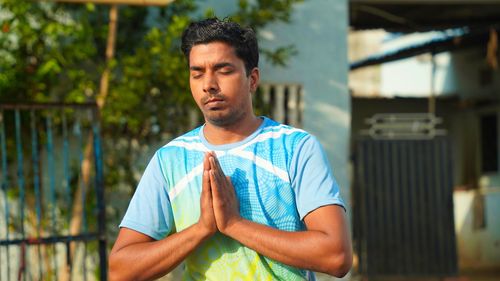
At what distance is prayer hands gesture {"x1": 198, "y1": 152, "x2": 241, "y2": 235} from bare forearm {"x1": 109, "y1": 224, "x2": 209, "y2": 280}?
4 centimetres

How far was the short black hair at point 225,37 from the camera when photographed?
2410 millimetres

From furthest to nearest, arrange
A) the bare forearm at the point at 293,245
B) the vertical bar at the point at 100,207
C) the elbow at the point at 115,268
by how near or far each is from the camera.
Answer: the vertical bar at the point at 100,207 < the elbow at the point at 115,268 < the bare forearm at the point at 293,245

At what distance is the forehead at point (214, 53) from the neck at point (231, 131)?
16 centimetres

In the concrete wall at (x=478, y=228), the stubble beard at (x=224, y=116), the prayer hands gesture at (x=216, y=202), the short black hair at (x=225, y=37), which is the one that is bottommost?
the concrete wall at (x=478, y=228)

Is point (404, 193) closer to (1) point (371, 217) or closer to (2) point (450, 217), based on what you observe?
(1) point (371, 217)

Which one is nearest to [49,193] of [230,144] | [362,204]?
[362,204]

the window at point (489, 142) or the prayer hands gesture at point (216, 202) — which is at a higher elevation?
the prayer hands gesture at point (216, 202)

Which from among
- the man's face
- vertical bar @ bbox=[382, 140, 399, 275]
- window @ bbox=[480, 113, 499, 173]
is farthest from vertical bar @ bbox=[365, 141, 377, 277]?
the man's face

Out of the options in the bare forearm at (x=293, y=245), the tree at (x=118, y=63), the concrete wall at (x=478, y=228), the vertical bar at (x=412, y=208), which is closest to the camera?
the bare forearm at (x=293, y=245)

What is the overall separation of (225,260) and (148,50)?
22.5 feet

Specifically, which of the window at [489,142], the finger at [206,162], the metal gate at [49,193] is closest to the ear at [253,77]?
the finger at [206,162]

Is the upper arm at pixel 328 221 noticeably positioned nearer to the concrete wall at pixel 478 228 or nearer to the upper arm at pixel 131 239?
the upper arm at pixel 131 239

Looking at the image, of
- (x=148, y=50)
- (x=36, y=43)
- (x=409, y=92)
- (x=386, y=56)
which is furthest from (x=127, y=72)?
(x=409, y=92)

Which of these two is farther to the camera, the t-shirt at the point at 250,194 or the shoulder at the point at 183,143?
the shoulder at the point at 183,143
